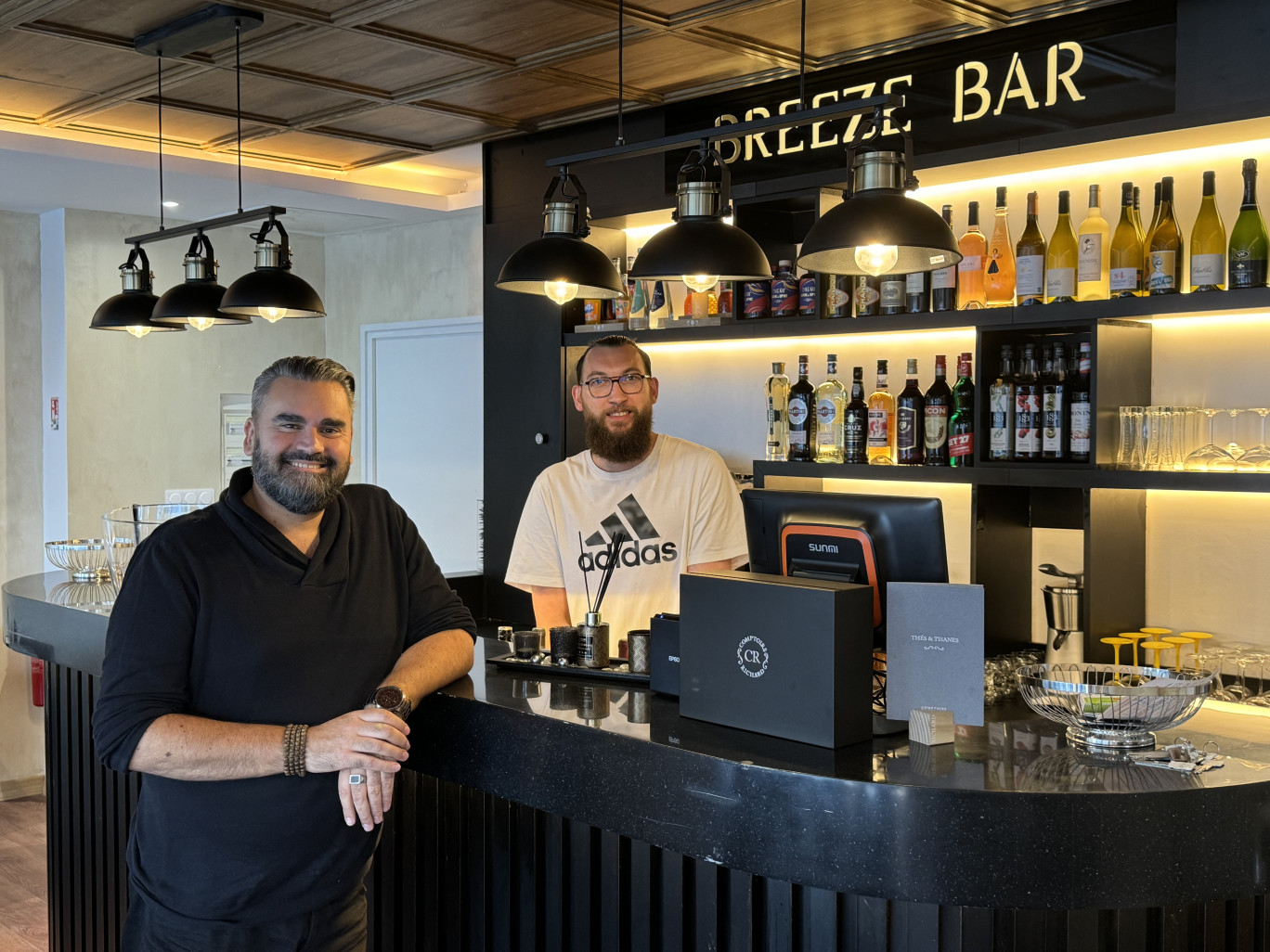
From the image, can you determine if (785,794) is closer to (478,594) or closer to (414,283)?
(478,594)

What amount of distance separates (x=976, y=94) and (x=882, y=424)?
100cm

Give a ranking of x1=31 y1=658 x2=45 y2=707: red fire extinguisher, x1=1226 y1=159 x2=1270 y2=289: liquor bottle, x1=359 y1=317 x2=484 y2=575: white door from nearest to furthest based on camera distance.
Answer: x1=1226 y1=159 x2=1270 y2=289: liquor bottle
x1=31 y1=658 x2=45 y2=707: red fire extinguisher
x1=359 y1=317 x2=484 y2=575: white door

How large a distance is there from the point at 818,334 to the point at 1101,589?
1182 mm

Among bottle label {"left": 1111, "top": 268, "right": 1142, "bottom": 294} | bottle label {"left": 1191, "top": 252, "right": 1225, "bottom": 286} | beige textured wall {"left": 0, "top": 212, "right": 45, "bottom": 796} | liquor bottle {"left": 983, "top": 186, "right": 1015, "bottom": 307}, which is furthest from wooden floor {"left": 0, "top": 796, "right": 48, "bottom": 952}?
bottle label {"left": 1191, "top": 252, "right": 1225, "bottom": 286}

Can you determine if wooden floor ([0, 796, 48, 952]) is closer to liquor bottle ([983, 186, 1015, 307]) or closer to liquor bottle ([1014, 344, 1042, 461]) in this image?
liquor bottle ([1014, 344, 1042, 461])

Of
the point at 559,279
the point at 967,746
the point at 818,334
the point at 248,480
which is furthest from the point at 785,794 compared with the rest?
the point at 818,334

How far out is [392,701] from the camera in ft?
6.98

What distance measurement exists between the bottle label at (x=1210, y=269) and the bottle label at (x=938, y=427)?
2.57 feet

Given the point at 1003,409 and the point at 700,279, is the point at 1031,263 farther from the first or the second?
the point at 700,279

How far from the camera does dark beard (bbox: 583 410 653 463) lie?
325 centimetres

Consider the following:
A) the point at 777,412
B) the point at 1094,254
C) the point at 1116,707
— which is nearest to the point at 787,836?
the point at 1116,707

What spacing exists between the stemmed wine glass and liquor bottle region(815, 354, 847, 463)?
108 cm

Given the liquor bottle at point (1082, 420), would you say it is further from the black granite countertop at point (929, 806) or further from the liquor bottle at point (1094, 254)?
→ the black granite countertop at point (929, 806)

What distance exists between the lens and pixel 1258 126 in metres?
3.03
